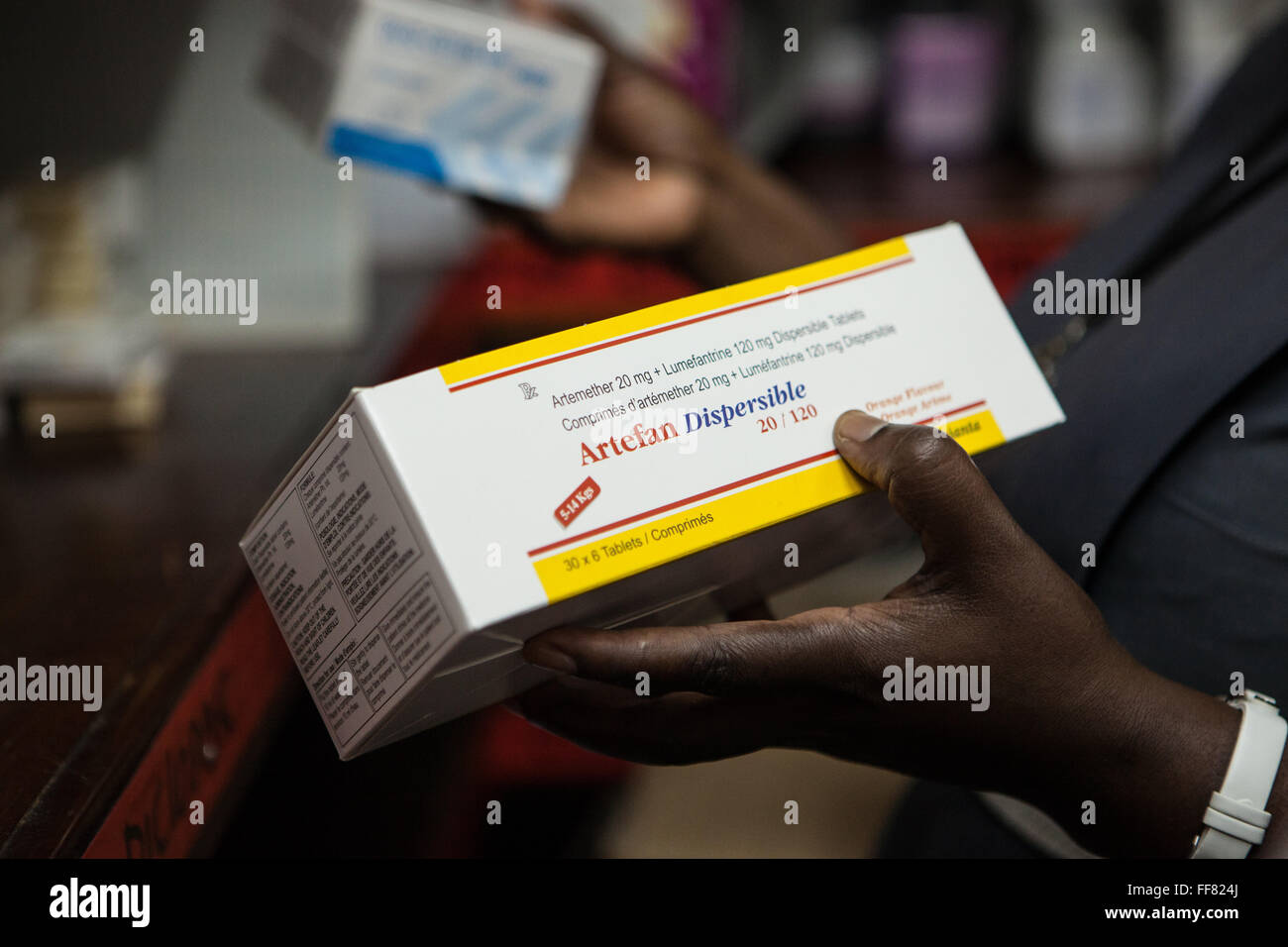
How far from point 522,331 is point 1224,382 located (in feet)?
3.48

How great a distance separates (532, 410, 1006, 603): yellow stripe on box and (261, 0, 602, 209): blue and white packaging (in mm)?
490

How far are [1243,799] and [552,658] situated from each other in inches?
12.1

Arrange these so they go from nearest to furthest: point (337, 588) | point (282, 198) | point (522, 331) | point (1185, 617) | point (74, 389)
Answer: point (337, 588) < point (1185, 617) < point (74, 389) < point (282, 198) < point (522, 331)

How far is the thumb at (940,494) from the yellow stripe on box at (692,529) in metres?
0.03

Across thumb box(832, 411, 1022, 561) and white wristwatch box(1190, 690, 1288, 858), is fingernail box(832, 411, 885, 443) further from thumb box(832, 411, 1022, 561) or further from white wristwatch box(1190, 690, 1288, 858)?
white wristwatch box(1190, 690, 1288, 858)

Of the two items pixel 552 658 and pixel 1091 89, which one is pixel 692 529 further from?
pixel 1091 89

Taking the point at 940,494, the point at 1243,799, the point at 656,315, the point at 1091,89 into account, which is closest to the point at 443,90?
the point at 656,315

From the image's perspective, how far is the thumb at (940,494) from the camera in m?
0.42

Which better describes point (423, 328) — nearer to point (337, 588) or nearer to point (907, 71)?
point (337, 588)

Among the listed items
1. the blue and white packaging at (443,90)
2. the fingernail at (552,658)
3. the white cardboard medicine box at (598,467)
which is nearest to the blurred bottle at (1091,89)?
the blue and white packaging at (443,90)

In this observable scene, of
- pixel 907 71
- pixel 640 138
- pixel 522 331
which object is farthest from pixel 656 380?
pixel 907 71

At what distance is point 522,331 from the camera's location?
1.48 meters

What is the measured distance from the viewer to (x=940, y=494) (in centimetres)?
42
